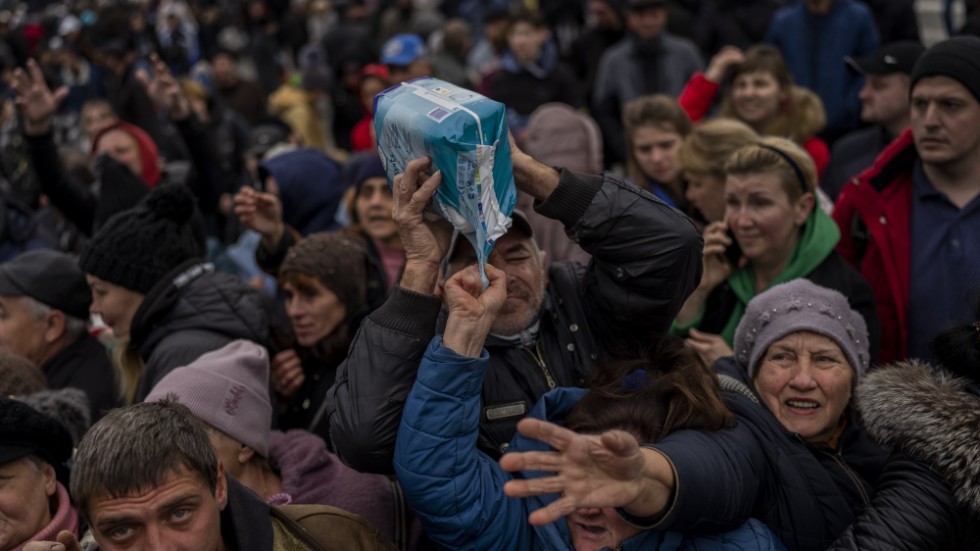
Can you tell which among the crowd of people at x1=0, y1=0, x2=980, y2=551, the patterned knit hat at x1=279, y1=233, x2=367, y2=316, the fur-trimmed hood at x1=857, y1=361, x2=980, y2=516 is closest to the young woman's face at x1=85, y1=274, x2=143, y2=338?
the crowd of people at x1=0, y1=0, x2=980, y2=551

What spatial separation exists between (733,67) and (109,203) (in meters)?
3.69

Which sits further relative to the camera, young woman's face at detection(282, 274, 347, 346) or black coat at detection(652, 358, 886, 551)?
young woman's face at detection(282, 274, 347, 346)

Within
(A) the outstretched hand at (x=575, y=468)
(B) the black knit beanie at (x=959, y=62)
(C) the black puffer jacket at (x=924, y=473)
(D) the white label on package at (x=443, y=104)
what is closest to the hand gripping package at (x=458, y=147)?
(D) the white label on package at (x=443, y=104)

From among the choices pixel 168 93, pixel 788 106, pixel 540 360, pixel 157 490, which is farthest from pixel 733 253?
pixel 168 93

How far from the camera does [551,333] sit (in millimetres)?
3408

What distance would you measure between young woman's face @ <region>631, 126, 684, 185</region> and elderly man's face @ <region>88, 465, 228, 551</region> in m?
3.64

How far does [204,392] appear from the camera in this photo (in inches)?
141

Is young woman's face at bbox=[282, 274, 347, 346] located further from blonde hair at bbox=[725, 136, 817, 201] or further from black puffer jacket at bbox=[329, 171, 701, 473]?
blonde hair at bbox=[725, 136, 817, 201]

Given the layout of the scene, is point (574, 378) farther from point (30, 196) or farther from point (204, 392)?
point (30, 196)

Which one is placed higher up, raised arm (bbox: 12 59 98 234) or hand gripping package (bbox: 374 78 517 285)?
hand gripping package (bbox: 374 78 517 285)

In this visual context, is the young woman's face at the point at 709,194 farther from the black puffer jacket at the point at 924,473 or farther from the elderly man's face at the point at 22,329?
the elderly man's face at the point at 22,329

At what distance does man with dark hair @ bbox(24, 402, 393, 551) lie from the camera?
9.00 ft

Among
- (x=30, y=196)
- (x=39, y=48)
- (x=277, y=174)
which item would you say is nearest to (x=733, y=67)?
(x=277, y=174)

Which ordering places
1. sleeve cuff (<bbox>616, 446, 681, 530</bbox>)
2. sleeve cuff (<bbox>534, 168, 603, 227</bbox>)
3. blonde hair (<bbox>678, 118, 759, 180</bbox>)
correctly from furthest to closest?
blonde hair (<bbox>678, 118, 759, 180</bbox>), sleeve cuff (<bbox>534, 168, 603, 227</bbox>), sleeve cuff (<bbox>616, 446, 681, 530</bbox>)
